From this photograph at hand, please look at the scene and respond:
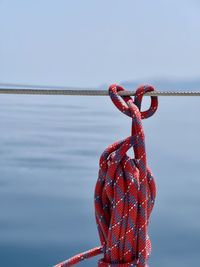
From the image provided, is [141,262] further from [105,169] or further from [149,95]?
[149,95]

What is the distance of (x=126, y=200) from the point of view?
5.52 ft

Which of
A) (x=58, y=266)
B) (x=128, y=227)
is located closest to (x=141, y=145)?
(x=128, y=227)

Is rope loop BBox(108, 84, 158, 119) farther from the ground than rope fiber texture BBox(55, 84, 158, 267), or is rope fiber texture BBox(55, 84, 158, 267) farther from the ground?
rope loop BBox(108, 84, 158, 119)

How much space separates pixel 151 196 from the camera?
174 cm

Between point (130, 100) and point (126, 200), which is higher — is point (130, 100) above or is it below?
above

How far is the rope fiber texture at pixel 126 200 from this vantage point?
1.68m

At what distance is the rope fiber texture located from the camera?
1.68 metres

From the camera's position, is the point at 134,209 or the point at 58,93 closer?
the point at 134,209

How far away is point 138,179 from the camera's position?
1.70m

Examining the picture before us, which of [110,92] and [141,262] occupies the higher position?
[110,92]

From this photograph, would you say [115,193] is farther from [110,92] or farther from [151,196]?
[110,92]

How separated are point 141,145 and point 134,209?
5.4 inches

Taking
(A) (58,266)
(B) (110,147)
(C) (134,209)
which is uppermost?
(B) (110,147)

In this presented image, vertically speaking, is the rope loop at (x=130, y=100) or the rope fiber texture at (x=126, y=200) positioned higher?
the rope loop at (x=130, y=100)
